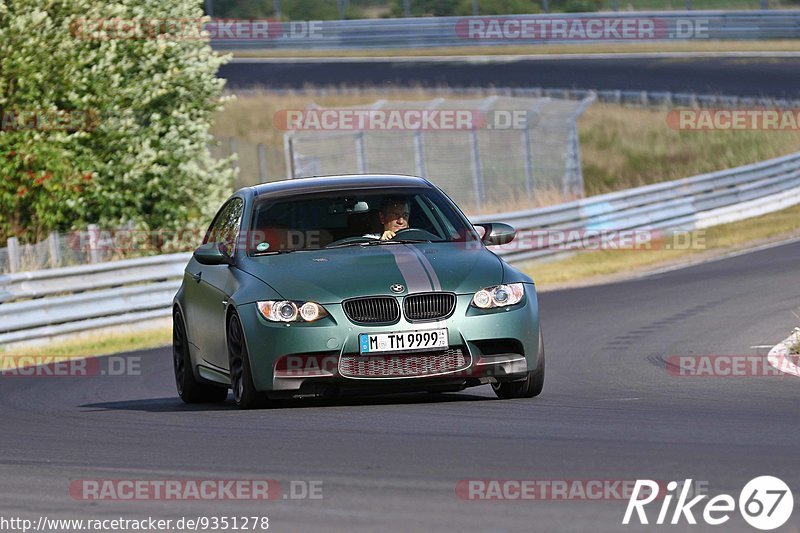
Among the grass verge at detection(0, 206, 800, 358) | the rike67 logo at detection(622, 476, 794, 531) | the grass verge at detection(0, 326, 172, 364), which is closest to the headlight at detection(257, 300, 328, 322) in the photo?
the rike67 logo at detection(622, 476, 794, 531)

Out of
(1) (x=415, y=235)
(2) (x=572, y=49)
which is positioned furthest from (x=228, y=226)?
(2) (x=572, y=49)

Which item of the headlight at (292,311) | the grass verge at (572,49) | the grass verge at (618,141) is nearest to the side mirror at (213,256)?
the headlight at (292,311)

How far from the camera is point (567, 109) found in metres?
32.7

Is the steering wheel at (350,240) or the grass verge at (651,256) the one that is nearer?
the steering wheel at (350,240)

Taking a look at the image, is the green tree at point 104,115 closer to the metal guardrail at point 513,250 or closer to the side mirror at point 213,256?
the metal guardrail at point 513,250

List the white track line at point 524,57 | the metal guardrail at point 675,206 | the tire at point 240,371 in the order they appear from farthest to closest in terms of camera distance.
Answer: the white track line at point 524,57 < the metal guardrail at point 675,206 < the tire at point 240,371

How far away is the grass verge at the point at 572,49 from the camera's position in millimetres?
49562

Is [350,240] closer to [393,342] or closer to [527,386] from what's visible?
[393,342]

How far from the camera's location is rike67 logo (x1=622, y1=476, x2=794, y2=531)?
18.6ft

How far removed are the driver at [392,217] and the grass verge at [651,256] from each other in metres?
13.1

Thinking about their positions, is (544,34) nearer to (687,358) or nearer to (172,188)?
(172,188)

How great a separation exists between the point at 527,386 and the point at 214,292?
227 centimetres

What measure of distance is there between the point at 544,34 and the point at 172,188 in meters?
28.8

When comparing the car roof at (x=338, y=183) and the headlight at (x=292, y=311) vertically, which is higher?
the car roof at (x=338, y=183)
